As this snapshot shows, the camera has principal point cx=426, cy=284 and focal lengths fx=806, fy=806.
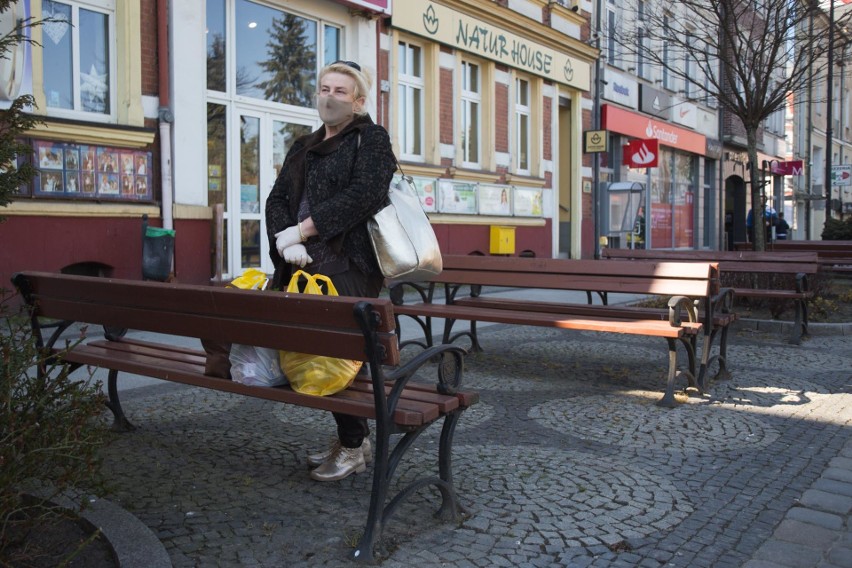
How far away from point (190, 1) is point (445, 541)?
9.23 m

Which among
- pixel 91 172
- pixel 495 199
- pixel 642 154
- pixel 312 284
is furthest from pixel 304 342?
pixel 642 154

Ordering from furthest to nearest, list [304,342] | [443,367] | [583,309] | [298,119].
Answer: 1. [298,119]
2. [583,309]
3. [443,367]
4. [304,342]

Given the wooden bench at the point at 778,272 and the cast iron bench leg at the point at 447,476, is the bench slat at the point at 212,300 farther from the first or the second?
the wooden bench at the point at 778,272

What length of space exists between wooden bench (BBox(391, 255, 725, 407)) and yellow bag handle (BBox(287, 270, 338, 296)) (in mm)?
1779

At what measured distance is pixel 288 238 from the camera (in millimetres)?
3578

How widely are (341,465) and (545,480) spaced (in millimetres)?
994

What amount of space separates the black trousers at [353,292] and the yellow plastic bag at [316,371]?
160mm

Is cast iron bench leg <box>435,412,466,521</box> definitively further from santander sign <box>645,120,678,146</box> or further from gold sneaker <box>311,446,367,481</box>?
santander sign <box>645,120,678,146</box>

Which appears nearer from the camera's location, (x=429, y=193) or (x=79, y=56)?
(x=79, y=56)

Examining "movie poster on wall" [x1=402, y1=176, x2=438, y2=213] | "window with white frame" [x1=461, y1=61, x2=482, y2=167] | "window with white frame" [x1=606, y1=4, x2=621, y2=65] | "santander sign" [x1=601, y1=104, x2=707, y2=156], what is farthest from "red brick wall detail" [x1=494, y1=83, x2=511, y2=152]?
"window with white frame" [x1=606, y1=4, x2=621, y2=65]

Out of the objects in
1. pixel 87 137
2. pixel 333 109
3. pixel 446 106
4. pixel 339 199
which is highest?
pixel 446 106

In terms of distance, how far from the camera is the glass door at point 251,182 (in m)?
11.5

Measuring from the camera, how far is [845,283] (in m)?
16.2

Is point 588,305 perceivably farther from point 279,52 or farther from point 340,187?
point 279,52
